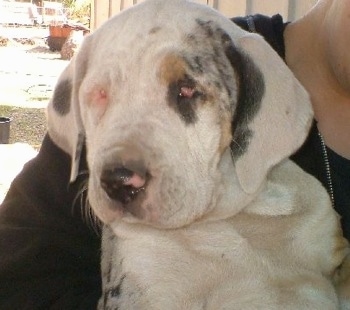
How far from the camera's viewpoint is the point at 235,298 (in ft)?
6.66

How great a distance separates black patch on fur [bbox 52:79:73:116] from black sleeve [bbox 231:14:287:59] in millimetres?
683

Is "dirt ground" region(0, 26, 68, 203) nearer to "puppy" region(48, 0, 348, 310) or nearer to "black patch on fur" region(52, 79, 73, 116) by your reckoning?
"black patch on fur" region(52, 79, 73, 116)

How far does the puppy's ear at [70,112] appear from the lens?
2350mm

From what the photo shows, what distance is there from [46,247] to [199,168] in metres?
0.57

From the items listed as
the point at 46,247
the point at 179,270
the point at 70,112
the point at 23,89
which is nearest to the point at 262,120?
the point at 179,270

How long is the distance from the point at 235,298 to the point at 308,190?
1.66 ft

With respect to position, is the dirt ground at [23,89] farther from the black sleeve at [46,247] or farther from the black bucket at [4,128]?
the black sleeve at [46,247]

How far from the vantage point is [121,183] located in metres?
1.88

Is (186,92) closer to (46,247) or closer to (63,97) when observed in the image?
(63,97)

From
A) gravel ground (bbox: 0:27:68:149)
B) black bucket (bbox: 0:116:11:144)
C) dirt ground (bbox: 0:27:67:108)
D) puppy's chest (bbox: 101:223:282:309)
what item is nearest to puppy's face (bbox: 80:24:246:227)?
puppy's chest (bbox: 101:223:282:309)

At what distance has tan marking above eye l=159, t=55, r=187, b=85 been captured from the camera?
6.75 ft

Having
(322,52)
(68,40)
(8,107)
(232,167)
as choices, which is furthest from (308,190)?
(68,40)

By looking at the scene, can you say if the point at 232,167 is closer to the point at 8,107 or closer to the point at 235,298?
the point at 235,298

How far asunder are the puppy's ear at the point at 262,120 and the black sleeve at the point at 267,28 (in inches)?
22.0
